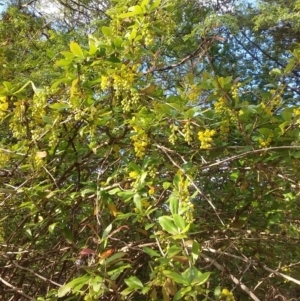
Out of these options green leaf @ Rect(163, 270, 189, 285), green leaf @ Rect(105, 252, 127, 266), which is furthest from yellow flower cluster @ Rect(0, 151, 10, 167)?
green leaf @ Rect(163, 270, 189, 285)

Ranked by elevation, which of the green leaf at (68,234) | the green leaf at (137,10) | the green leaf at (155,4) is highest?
the green leaf at (155,4)

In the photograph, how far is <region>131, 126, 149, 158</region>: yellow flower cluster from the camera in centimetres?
161

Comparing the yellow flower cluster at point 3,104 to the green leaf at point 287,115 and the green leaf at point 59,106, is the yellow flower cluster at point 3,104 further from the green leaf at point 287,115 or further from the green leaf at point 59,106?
the green leaf at point 287,115

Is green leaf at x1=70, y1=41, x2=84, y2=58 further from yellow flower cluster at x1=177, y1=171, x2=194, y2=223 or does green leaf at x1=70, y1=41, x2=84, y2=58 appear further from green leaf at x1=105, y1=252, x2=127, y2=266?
green leaf at x1=105, y1=252, x2=127, y2=266

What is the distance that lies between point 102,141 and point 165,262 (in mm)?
683

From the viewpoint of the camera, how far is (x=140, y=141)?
162 cm

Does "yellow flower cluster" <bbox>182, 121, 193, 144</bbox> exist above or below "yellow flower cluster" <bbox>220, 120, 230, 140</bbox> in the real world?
below

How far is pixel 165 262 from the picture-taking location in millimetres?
1276

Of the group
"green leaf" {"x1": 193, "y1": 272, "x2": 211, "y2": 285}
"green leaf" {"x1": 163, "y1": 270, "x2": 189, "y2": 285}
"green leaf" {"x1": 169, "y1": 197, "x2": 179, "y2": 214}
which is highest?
"green leaf" {"x1": 169, "y1": 197, "x2": 179, "y2": 214}

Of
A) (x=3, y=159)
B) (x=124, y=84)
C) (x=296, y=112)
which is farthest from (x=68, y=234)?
(x=296, y=112)

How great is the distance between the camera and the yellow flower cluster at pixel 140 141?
1.61 metres

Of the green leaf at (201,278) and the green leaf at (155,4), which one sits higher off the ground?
the green leaf at (155,4)

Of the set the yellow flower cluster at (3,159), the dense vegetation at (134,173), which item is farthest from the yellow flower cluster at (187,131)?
the yellow flower cluster at (3,159)

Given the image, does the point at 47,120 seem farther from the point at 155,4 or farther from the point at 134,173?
the point at 155,4
